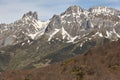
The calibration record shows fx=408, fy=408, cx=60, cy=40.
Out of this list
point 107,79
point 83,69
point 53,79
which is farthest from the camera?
point 83,69

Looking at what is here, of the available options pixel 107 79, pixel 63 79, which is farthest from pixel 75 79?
pixel 107 79

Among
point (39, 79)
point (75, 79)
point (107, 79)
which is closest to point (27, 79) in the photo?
point (39, 79)

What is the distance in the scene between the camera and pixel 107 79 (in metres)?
126

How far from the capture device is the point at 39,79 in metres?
147

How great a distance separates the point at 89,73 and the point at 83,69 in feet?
16.3

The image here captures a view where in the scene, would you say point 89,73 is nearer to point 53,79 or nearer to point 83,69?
point 83,69

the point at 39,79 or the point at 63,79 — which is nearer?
the point at 63,79

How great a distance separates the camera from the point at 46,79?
13938 centimetres

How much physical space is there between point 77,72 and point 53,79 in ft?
56.1

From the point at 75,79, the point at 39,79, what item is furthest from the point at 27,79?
the point at 75,79

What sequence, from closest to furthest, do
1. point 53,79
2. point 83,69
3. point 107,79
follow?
point 107,79 → point 53,79 → point 83,69

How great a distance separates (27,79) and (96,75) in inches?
953

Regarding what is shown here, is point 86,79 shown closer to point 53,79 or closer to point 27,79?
point 53,79

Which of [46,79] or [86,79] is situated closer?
[86,79]
